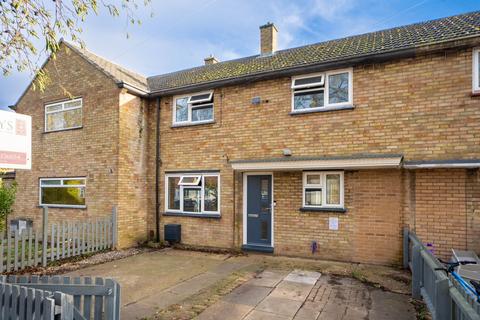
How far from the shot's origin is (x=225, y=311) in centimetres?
455

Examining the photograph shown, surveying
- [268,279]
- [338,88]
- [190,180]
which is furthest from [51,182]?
[338,88]

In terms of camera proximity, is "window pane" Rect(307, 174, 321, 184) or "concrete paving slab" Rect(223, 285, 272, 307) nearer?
"concrete paving slab" Rect(223, 285, 272, 307)

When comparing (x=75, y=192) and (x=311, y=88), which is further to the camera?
(x=75, y=192)

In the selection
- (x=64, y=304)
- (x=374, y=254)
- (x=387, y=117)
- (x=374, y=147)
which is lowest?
(x=374, y=254)

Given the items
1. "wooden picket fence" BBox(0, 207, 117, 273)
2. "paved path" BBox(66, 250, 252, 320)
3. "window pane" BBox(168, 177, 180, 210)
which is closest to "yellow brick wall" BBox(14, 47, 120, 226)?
"wooden picket fence" BBox(0, 207, 117, 273)

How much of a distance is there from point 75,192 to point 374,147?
9.27 m

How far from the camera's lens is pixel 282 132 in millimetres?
8281

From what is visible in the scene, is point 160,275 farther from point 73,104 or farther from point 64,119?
point 64,119

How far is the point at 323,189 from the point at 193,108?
15.7 ft

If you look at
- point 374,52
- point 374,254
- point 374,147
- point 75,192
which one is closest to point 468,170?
point 374,147

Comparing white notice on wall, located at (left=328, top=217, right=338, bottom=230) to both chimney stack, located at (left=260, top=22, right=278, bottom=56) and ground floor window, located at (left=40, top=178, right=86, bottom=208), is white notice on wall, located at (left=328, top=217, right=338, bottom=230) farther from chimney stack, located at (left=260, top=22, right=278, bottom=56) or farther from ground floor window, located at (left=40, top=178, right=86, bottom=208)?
ground floor window, located at (left=40, top=178, right=86, bottom=208)

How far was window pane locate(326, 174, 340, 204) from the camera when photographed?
7613 mm

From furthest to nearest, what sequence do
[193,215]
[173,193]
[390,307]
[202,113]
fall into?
[173,193] < [202,113] < [193,215] < [390,307]

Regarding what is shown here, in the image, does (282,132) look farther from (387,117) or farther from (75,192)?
(75,192)
